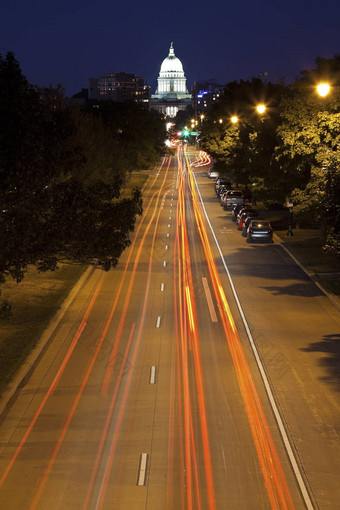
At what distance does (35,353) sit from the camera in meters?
23.1

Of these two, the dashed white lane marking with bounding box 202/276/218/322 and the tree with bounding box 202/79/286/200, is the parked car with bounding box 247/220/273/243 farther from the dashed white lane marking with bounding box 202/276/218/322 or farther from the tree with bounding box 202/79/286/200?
the dashed white lane marking with bounding box 202/276/218/322

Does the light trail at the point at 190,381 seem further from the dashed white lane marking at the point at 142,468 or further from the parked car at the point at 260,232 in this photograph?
the parked car at the point at 260,232

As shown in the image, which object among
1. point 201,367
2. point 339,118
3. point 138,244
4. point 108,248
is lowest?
point 138,244

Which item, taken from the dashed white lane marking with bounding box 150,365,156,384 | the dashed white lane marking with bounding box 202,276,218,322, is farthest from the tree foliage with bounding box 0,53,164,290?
the dashed white lane marking with bounding box 150,365,156,384

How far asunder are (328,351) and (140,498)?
39.0ft

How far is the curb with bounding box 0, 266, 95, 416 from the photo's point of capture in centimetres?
1917

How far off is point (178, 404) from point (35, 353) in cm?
612

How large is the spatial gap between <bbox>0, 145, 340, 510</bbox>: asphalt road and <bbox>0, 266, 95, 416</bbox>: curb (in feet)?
0.75

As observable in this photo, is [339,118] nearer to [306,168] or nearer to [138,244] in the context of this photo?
[306,168]

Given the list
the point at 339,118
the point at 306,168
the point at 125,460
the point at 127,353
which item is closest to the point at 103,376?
the point at 127,353

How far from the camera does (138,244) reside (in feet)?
159

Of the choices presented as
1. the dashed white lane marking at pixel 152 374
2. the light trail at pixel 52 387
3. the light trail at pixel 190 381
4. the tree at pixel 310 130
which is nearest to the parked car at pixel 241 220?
the tree at pixel 310 130

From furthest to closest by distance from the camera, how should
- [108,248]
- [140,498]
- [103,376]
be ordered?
[108,248], [103,376], [140,498]

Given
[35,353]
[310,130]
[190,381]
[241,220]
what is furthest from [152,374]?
[241,220]
